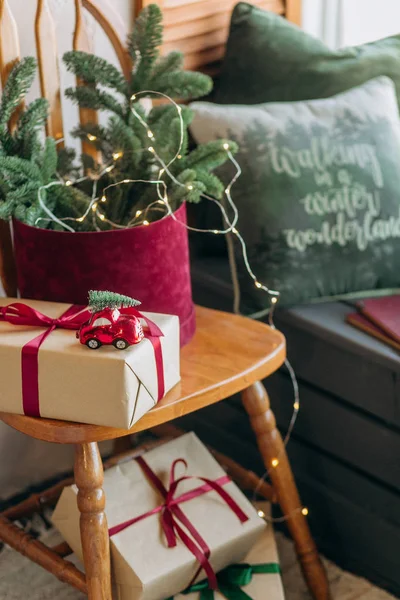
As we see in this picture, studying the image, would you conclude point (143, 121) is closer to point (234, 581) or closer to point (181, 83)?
point (181, 83)

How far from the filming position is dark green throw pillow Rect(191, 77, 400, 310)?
143 centimetres

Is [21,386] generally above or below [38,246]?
below

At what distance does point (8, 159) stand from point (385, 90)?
30.8 inches

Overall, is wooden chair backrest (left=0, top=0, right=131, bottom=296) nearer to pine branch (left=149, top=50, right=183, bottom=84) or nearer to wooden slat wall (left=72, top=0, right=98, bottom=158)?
→ wooden slat wall (left=72, top=0, right=98, bottom=158)

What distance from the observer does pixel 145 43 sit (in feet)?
4.12

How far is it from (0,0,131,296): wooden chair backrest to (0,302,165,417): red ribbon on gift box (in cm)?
19

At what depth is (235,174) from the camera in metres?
1.43

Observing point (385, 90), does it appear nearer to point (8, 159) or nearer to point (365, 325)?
point (365, 325)

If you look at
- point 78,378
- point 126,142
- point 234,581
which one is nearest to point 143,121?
point 126,142

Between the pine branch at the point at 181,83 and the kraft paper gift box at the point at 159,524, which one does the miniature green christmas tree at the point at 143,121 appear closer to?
the pine branch at the point at 181,83

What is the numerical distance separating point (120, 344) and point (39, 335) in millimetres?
123

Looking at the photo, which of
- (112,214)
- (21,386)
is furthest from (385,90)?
(21,386)

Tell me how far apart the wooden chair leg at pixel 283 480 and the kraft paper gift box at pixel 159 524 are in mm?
69

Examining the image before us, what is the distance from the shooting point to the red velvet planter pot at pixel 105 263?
1129 mm
